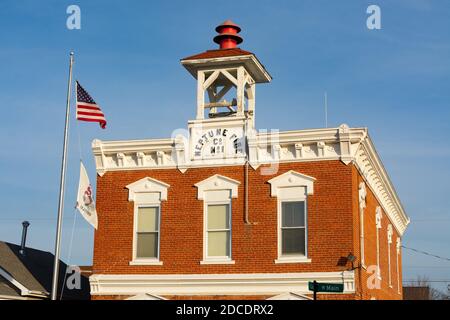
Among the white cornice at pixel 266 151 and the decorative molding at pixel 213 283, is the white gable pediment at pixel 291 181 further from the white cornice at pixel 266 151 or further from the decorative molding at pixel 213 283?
the decorative molding at pixel 213 283

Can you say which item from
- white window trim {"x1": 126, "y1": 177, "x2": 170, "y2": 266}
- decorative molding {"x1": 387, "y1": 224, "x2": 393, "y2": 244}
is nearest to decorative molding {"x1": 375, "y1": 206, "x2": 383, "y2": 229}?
decorative molding {"x1": 387, "y1": 224, "x2": 393, "y2": 244}

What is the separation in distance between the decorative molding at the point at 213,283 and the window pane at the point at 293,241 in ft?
2.83

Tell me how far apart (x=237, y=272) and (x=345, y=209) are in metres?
4.36

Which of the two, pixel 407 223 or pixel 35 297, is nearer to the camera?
pixel 35 297

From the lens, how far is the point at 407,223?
40281 mm

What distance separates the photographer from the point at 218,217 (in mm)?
25453

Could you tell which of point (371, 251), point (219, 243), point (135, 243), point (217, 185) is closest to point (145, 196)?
point (135, 243)

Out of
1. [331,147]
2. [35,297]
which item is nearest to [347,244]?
[331,147]

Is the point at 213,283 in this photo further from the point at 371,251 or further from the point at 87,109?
the point at 87,109

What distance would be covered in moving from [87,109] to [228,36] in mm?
7008

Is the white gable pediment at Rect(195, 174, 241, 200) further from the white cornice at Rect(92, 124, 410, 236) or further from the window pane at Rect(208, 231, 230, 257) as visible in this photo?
the window pane at Rect(208, 231, 230, 257)

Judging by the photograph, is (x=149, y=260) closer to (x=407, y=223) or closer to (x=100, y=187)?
(x=100, y=187)

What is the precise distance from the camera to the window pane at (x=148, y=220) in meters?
26.2

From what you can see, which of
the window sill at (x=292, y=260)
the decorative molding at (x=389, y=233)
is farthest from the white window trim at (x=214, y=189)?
the decorative molding at (x=389, y=233)
